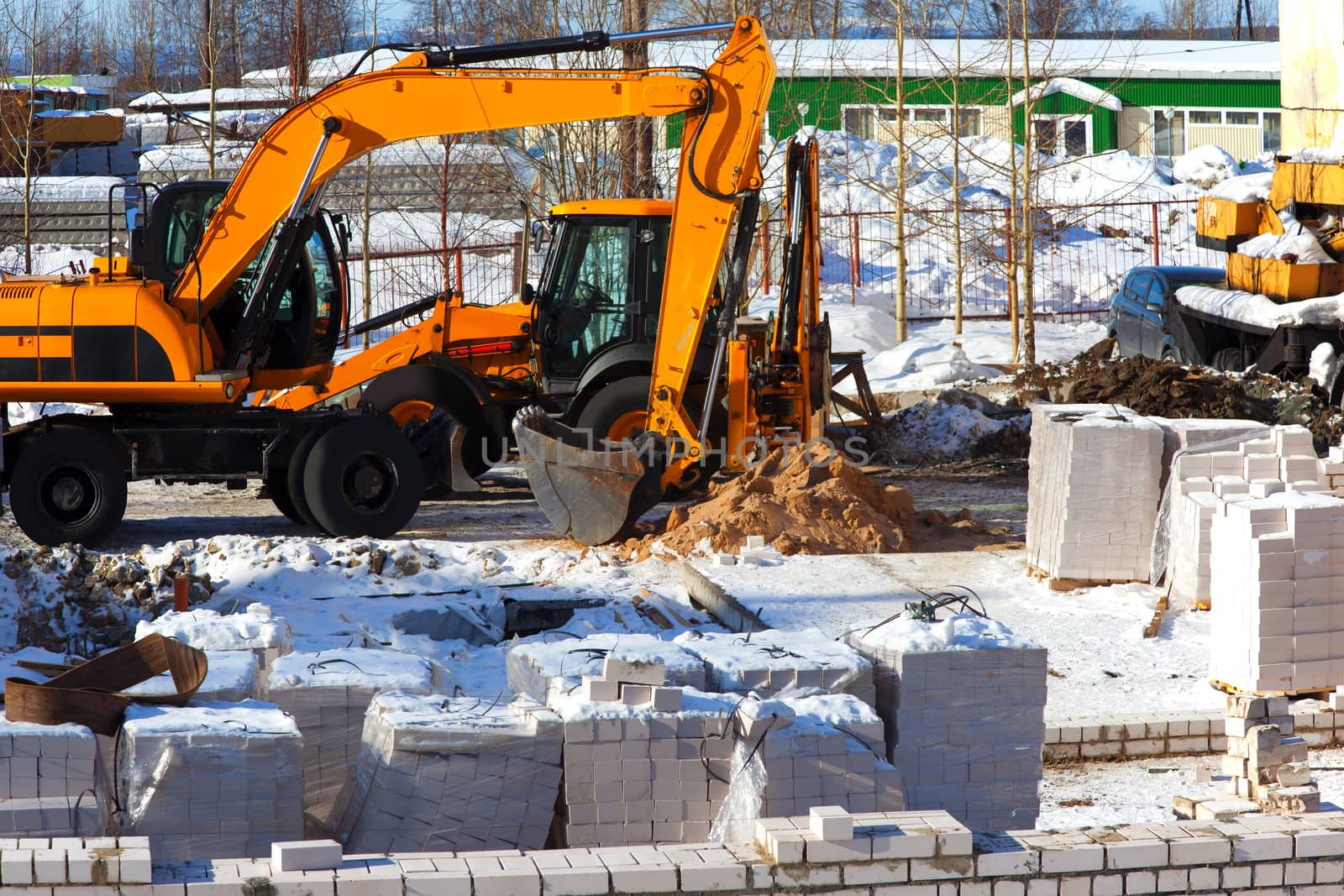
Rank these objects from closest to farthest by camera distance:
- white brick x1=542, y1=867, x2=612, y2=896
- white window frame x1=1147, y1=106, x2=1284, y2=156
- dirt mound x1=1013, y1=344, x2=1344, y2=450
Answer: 1. white brick x1=542, y1=867, x2=612, y2=896
2. dirt mound x1=1013, y1=344, x2=1344, y2=450
3. white window frame x1=1147, y1=106, x2=1284, y2=156

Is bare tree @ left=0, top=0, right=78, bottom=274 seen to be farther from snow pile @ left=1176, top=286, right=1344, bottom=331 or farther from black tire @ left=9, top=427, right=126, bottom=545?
snow pile @ left=1176, top=286, right=1344, bottom=331

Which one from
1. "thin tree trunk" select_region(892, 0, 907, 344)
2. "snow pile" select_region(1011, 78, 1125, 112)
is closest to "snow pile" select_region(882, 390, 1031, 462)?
"thin tree trunk" select_region(892, 0, 907, 344)

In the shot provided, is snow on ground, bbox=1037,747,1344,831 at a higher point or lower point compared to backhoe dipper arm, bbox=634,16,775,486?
lower

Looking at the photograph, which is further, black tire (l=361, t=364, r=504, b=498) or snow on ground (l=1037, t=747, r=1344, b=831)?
black tire (l=361, t=364, r=504, b=498)

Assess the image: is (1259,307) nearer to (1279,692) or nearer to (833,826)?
(1279,692)

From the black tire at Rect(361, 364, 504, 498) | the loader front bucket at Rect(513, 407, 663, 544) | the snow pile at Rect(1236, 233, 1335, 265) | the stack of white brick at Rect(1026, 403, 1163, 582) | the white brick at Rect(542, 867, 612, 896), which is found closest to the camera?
the white brick at Rect(542, 867, 612, 896)

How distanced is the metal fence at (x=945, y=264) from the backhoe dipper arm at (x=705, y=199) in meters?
11.2

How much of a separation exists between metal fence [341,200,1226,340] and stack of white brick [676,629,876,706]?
17161 mm

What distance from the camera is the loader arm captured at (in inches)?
447

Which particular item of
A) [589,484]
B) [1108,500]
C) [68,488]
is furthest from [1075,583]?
[68,488]

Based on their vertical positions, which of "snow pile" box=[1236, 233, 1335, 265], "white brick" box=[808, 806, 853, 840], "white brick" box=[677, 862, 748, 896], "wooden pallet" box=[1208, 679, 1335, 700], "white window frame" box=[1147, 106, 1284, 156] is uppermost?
"white window frame" box=[1147, 106, 1284, 156]

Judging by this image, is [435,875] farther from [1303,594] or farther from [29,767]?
[1303,594]

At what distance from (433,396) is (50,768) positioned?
337 inches

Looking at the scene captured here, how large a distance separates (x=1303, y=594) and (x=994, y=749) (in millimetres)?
2450
